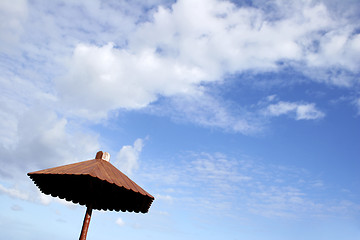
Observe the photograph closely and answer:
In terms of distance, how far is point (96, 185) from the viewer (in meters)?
7.66

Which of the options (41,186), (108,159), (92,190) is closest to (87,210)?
(92,190)

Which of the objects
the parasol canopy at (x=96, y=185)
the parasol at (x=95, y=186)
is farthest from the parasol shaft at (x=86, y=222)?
the parasol canopy at (x=96, y=185)

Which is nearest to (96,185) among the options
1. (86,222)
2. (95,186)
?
(95,186)

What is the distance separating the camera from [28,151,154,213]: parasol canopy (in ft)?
21.5

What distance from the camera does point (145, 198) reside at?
7.90 m

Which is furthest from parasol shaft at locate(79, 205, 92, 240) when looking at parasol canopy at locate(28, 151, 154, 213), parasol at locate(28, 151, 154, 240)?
parasol canopy at locate(28, 151, 154, 213)

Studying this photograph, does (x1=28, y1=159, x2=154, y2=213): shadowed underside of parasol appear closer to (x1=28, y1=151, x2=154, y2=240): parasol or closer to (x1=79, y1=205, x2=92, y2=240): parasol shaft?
(x1=28, y1=151, x2=154, y2=240): parasol

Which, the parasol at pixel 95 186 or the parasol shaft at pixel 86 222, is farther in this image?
the parasol shaft at pixel 86 222

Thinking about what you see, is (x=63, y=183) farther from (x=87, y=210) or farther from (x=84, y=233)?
(x=84, y=233)

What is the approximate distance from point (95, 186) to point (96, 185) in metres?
0.05

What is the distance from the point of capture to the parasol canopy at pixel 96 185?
258 inches

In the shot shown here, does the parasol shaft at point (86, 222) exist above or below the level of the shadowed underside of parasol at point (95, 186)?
below

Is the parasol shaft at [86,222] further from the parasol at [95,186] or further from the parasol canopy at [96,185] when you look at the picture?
the parasol canopy at [96,185]

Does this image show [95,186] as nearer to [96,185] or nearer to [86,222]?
[96,185]
